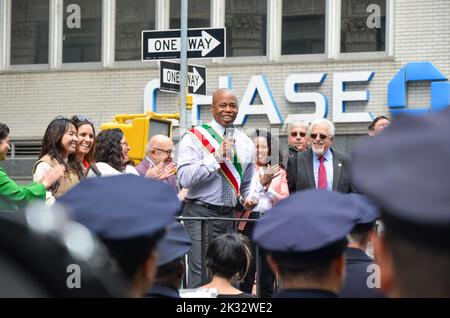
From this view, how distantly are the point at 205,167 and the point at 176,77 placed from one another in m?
6.93

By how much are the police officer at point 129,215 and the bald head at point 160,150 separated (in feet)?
24.1

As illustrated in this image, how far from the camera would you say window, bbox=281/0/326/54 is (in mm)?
20266

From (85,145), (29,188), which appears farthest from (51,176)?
(85,145)

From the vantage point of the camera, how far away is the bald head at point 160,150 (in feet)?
33.2

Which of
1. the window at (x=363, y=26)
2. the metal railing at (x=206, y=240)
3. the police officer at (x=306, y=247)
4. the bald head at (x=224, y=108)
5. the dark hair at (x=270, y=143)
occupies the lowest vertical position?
the metal railing at (x=206, y=240)

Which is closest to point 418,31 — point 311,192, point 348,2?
point 348,2

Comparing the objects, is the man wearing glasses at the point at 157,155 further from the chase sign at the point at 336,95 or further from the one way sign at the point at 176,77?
the chase sign at the point at 336,95

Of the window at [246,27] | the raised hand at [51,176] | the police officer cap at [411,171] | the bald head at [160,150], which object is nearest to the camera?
the police officer cap at [411,171]

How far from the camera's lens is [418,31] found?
19.3m

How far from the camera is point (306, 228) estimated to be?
311 cm

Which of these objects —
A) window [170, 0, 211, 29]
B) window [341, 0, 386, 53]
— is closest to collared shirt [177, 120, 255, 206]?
window [341, 0, 386, 53]

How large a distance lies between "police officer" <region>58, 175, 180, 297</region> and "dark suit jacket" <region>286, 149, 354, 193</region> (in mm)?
5908

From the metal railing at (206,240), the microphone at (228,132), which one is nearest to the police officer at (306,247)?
the metal railing at (206,240)

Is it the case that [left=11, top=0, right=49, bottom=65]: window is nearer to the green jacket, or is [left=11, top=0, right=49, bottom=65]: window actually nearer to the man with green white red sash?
the man with green white red sash
